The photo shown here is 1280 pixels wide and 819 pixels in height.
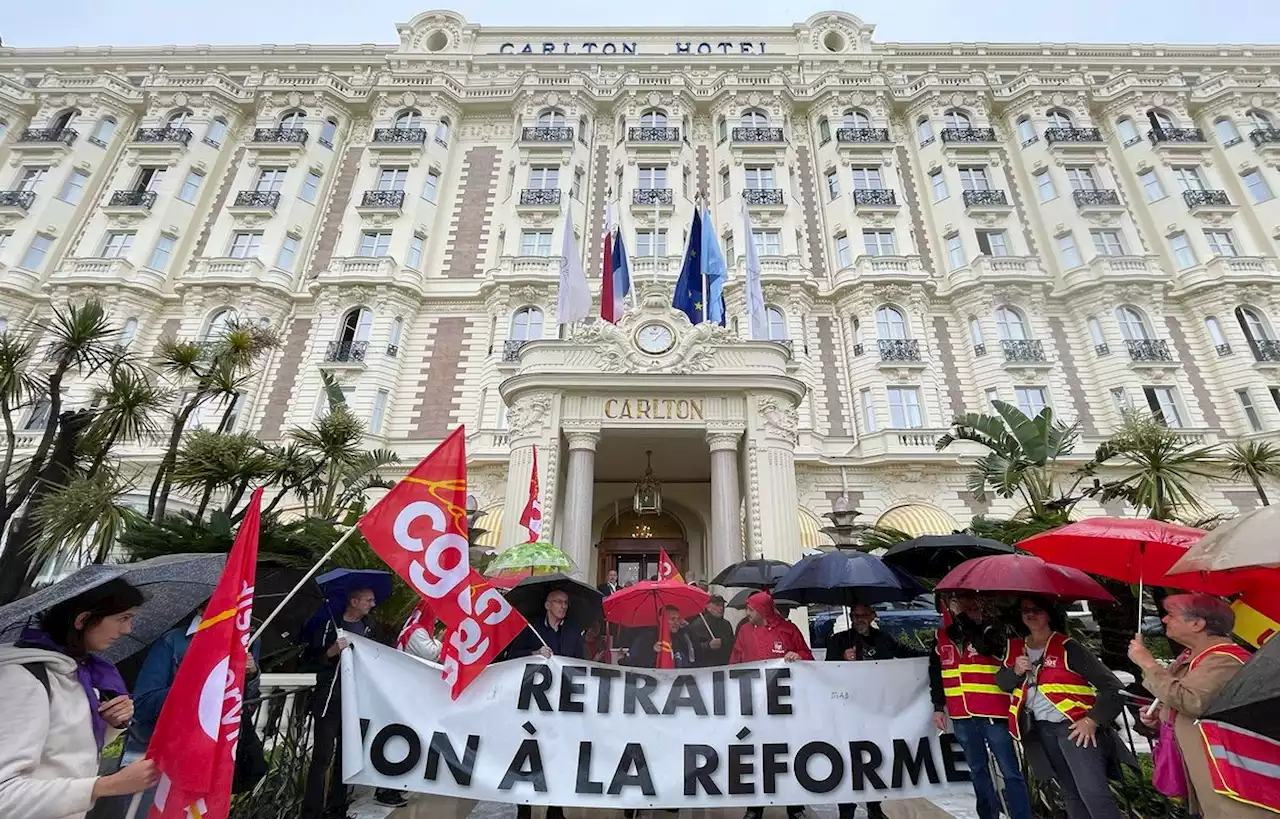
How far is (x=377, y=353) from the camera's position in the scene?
21547mm

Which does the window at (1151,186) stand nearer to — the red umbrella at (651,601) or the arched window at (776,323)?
the arched window at (776,323)

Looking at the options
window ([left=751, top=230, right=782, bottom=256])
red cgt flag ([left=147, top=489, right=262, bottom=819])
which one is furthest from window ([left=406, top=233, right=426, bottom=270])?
red cgt flag ([left=147, top=489, right=262, bottom=819])

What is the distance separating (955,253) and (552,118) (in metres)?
19.8

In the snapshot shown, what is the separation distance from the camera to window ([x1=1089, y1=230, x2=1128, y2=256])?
78.4 feet

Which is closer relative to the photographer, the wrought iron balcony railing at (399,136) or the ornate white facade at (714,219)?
the ornate white facade at (714,219)

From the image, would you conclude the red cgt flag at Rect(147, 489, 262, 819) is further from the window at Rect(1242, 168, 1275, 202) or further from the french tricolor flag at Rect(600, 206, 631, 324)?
the window at Rect(1242, 168, 1275, 202)

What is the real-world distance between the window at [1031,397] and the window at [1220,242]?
10555mm

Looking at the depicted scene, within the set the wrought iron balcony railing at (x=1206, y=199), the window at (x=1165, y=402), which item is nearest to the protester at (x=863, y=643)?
the window at (x=1165, y=402)

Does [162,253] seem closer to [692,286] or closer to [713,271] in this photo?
[692,286]

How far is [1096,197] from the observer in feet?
81.0

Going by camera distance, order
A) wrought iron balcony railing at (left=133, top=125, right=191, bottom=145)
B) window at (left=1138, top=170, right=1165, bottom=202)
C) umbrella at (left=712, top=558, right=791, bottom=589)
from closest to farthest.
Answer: umbrella at (left=712, top=558, right=791, bottom=589), window at (left=1138, top=170, right=1165, bottom=202), wrought iron balcony railing at (left=133, top=125, right=191, bottom=145)

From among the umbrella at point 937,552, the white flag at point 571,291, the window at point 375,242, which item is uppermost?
the window at point 375,242

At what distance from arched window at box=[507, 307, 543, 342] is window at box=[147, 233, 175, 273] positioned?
1463 centimetres

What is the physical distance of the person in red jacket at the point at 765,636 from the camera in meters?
5.66
